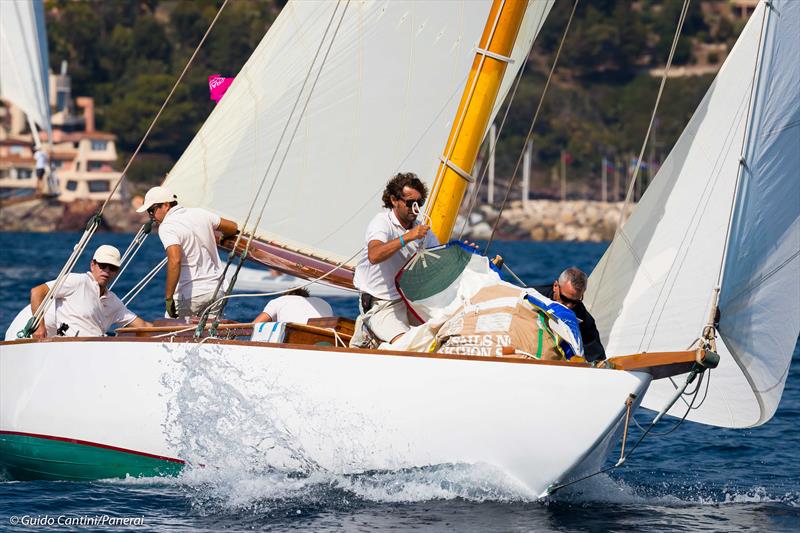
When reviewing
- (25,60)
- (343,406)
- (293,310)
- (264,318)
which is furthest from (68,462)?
(25,60)

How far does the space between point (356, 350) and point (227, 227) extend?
2156 millimetres

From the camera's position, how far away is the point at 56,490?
7805 millimetres

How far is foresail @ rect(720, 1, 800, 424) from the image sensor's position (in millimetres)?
6859

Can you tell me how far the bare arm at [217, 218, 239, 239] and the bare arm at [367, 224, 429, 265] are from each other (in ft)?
5.45

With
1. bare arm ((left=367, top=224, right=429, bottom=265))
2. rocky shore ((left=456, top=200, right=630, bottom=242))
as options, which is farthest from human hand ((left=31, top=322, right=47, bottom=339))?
rocky shore ((left=456, top=200, right=630, bottom=242))

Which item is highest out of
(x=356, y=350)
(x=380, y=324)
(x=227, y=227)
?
(x=227, y=227)

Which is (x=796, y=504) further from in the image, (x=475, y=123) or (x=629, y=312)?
(x=475, y=123)

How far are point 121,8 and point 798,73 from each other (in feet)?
381

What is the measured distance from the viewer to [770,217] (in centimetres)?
695

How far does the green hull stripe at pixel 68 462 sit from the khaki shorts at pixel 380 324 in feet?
3.83

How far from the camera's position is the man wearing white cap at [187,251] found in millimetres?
8320

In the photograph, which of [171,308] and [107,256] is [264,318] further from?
[107,256]

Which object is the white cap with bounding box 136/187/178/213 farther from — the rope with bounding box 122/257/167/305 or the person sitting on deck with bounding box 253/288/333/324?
the person sitting on deck with bounding box 253/288/333/324

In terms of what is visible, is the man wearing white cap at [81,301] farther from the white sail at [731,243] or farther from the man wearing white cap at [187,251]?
the white sail at [731,243]
